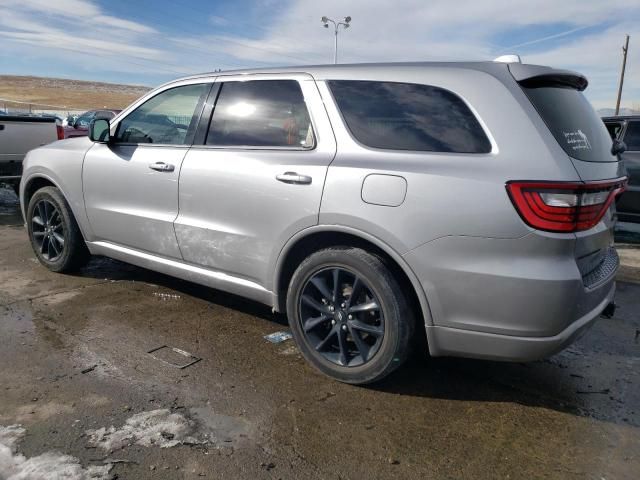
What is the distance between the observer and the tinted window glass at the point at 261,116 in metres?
3.39

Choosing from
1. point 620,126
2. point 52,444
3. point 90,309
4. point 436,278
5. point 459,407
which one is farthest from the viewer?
point 620,126

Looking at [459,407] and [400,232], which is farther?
[459,407]

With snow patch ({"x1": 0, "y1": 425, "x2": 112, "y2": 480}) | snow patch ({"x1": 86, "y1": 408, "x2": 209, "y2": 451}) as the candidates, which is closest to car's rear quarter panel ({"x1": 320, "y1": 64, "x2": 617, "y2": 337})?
snow patch ({"x1": 86, "y1": 408, "x2": 209, "y2": 451})

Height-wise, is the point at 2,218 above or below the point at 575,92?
below

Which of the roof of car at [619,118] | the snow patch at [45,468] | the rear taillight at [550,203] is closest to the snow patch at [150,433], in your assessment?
the snow patch at [45,468]

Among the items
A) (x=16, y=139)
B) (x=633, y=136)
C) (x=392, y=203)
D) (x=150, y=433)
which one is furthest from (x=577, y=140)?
(x=16, y=139)

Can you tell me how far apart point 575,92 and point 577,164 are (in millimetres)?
770

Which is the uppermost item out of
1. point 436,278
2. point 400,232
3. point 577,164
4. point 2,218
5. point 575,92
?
point 575,92

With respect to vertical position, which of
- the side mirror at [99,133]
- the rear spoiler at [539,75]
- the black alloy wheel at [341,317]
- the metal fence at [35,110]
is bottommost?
the black alloy wheel at [341,317]

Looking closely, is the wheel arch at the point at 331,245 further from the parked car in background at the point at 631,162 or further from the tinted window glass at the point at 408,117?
the parked car in background at the point at 631,162

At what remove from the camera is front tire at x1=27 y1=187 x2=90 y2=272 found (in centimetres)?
480

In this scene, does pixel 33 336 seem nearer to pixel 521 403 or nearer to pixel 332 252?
pixel 332 252

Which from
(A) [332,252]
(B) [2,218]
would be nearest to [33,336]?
(A) [332,252]

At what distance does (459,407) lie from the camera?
3002mm
